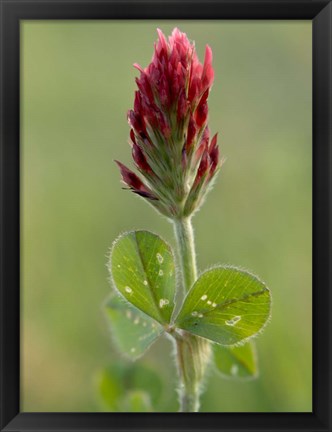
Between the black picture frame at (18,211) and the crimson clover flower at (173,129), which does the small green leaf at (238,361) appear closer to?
the black picture frame at (18,211)

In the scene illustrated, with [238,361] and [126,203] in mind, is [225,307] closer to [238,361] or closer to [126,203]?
[238,361]

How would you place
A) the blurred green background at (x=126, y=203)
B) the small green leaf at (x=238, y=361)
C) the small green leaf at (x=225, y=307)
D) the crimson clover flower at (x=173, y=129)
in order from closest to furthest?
the crimson clover flower at (x=173, y=129)
the small green leaf at (x=225, y=307)
the small green leaf at (x=238, y=361)
the blurred green background at (x=126, y=203)

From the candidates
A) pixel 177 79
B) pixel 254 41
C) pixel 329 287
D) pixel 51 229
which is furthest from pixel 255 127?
pixel 177 79

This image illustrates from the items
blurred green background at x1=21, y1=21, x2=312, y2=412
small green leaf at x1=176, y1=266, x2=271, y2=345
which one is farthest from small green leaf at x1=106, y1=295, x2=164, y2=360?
blurred green background at x1=21, y1=21, x2=312, y2=412

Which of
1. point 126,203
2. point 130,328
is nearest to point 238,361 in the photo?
point 130,328

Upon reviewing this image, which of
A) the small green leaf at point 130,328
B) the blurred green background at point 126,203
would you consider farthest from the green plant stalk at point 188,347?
the blurred green background at point 126,203

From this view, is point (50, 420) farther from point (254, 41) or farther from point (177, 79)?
point (254, 41)
